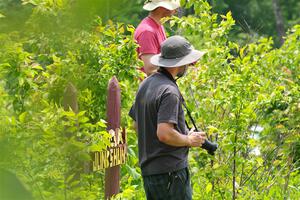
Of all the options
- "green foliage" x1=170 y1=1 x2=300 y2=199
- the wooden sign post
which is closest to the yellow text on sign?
the wooden sign post

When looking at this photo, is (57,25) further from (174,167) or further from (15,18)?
(174,167)

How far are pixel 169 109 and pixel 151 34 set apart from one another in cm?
132

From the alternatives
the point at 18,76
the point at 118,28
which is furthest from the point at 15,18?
the point at 118,28

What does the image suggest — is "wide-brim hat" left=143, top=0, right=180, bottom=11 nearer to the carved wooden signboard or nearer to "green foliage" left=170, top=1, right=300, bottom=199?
"green foliage" left=170, top=1, right=300, bottom=199

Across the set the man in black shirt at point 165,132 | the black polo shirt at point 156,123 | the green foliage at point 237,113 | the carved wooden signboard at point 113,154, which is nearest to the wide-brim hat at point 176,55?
the man in black shirt at point 165,132

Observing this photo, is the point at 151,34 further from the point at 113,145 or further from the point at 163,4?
the point at 113,145

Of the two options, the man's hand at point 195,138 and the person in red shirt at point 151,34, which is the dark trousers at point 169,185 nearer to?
the man's hand at point 195,138

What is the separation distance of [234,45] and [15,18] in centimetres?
549

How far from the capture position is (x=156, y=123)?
425 cm

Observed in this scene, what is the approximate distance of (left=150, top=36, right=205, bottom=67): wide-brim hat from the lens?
4410 millimetres

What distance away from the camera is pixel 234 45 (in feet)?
19.9

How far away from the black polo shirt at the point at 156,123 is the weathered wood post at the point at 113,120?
0.32 m

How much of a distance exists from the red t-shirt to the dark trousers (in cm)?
118

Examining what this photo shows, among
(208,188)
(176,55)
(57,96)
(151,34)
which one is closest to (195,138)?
(176,55)
